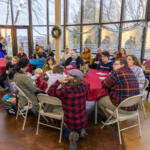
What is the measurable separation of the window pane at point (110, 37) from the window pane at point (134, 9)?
60cm

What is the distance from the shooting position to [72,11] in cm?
745

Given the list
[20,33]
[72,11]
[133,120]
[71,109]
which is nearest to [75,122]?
[71,109]

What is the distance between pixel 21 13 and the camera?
8336mm

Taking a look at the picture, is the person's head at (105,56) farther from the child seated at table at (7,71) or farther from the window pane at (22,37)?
the window pane at (22,37)

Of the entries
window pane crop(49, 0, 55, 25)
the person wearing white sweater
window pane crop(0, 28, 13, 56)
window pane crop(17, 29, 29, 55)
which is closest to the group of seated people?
the person wearing white sweater

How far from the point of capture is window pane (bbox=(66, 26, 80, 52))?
24.5 ft

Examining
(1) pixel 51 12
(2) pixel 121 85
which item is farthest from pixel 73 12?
(2) pixel 121 85

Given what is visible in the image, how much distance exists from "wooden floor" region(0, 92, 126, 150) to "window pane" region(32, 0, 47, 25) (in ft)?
21.9

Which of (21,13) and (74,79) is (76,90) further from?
(21,13)

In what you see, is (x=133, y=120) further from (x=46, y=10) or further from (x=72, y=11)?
(x=46, y=10)

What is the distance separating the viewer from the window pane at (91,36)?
22.8 feet

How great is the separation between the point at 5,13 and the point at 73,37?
4106mm

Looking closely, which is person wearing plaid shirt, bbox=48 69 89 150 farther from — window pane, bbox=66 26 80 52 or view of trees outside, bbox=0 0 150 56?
window pane, bbox=66 26 80 52

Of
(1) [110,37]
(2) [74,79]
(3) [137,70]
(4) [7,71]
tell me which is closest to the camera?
(2) [74,79]
